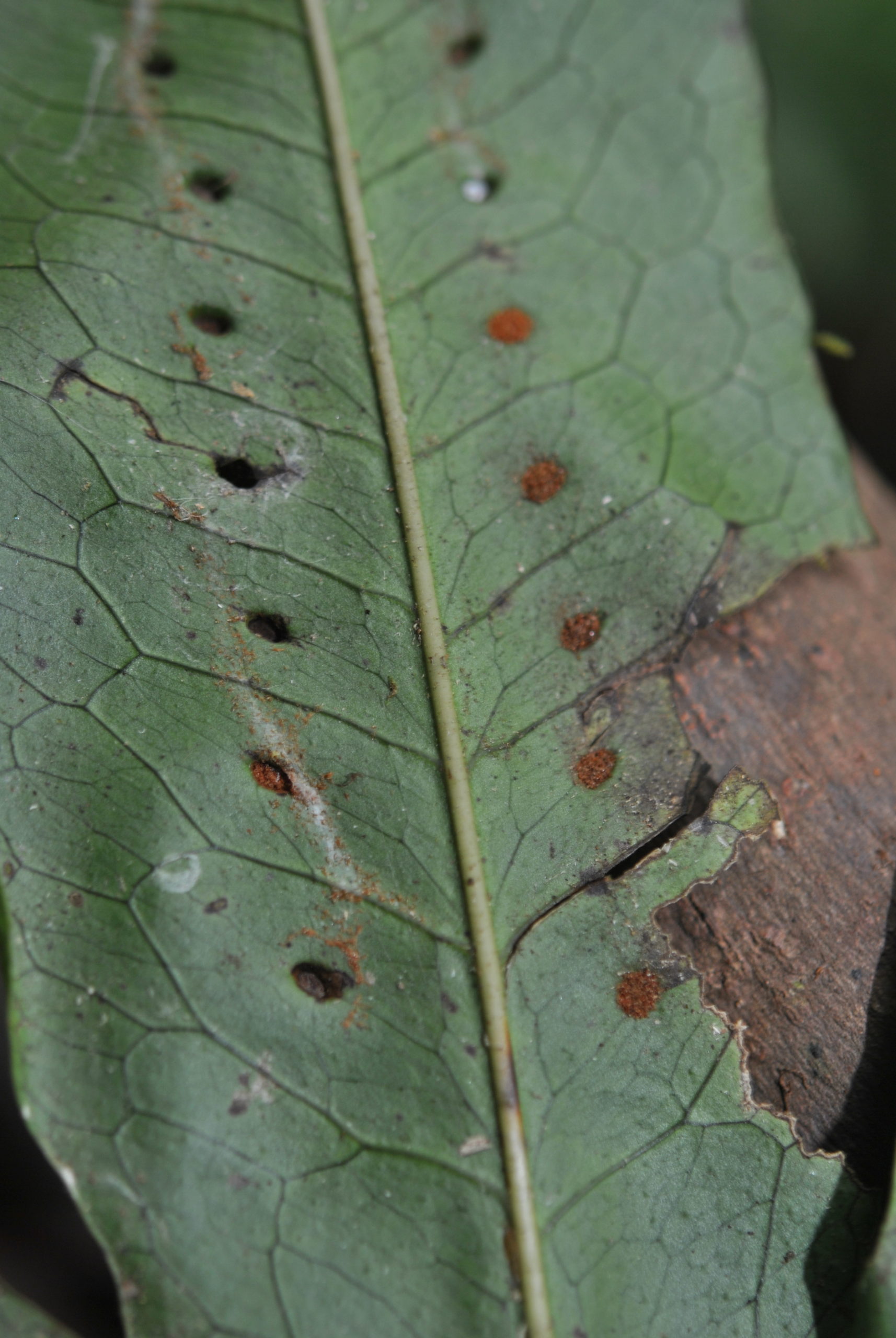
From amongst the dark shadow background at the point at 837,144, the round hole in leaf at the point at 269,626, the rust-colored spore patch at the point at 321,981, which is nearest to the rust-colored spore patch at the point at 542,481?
the round hole in leaf at the point at 269,626

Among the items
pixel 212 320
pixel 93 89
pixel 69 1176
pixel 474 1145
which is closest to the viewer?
pixel 69 1176

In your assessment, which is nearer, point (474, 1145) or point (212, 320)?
point (474, 1145)

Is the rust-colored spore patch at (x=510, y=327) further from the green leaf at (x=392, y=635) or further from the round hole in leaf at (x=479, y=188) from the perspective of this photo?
the round hole in leaf at (x=479, y=188)

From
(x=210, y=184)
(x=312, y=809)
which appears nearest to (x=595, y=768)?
(x=312, y=809)

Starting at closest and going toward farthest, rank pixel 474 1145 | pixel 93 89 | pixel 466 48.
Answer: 1. pixel 474 1145
2. pixel 93 89
3. pixel 466 48

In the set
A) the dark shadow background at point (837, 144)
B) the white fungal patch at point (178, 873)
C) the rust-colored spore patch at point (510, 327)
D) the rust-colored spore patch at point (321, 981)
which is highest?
the dark shadow background at point (837, 144)

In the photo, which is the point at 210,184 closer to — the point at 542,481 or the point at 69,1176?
the point at 542,481

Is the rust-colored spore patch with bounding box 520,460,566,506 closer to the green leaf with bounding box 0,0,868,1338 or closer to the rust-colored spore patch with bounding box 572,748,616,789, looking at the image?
the green leaf with bounding box 0,0,868,1338

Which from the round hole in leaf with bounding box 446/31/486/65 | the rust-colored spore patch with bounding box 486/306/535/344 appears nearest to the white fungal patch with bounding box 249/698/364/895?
the rust-colored spore patch with bounding box 486/306/535/344
